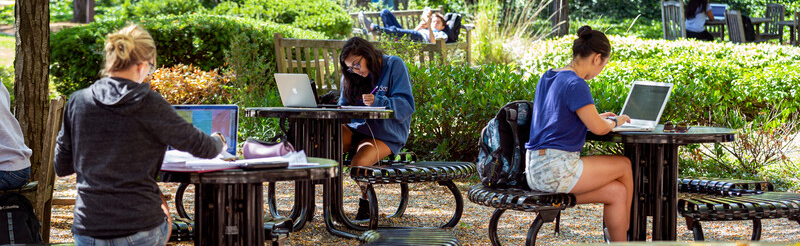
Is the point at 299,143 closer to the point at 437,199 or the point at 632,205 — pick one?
the point at 437,199

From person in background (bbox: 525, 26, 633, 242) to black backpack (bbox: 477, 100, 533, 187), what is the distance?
0.12 metres

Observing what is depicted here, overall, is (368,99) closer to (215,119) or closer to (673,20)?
(215,119)

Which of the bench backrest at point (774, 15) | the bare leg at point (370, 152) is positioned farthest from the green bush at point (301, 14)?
the bare leg at point (370, 152)

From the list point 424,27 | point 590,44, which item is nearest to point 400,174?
point 590,44

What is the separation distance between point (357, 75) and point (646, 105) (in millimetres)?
1982

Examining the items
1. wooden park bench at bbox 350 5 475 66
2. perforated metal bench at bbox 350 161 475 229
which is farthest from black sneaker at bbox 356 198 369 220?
wooden park bench at bbox 350 5 475 66

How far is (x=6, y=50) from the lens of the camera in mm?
21781

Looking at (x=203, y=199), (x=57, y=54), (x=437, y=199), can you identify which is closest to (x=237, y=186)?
(x=203, y=199)

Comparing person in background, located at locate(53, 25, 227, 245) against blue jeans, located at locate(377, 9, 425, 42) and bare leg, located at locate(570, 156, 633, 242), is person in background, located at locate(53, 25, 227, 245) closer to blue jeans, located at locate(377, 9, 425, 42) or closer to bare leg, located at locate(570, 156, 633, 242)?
bare leg, located at locate(570, 156, 633, 242)

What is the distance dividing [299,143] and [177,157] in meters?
2.26

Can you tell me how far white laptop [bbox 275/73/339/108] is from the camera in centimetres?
557

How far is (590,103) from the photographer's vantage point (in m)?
4.39

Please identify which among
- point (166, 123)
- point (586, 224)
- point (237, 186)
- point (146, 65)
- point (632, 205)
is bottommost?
point (586, 224)

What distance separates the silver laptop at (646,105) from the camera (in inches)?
179
